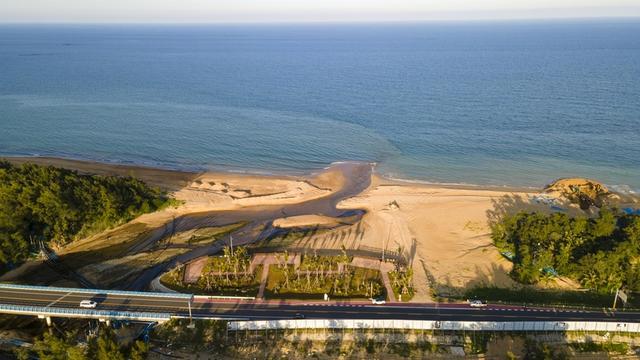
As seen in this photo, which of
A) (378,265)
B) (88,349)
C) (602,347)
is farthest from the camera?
(378,265)

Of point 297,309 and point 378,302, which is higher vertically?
point 378,302

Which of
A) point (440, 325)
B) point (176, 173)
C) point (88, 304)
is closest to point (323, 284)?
point (440, 325)

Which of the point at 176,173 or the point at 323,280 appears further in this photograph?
the point at 176,173

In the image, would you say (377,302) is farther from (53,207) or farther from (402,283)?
(53,207)

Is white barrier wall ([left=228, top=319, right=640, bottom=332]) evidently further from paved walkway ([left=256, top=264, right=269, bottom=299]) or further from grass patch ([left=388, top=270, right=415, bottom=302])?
A: paved walkway ([left=256, top=264, right=269, bottom=299])

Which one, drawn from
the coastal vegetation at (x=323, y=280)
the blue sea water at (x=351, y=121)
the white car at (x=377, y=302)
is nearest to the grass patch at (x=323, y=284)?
the coastal vegetation at (x=323, y=280)

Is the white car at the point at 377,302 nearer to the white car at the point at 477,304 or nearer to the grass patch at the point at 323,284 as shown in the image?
the grass patch at the point at 323,284

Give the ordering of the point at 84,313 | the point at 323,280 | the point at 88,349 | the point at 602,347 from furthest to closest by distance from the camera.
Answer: the point at 323,280
the point at 84,313
the point at 602,347
the point at 88,349
